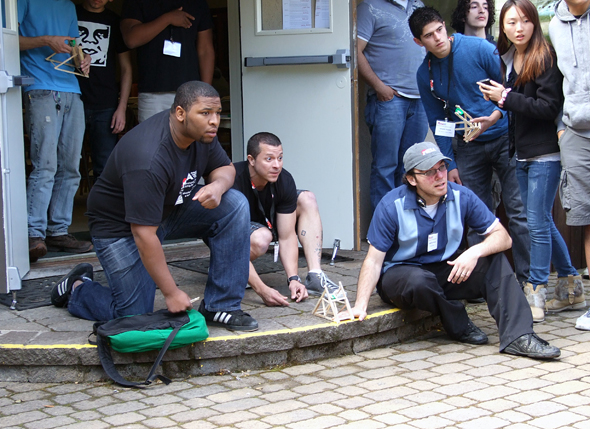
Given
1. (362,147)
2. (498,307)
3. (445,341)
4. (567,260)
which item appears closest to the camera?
(498,307)

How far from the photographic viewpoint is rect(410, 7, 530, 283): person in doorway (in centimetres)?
492

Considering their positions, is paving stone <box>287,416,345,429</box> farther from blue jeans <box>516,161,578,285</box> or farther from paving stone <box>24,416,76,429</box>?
blue jeans <box>516,161,578,285</box>

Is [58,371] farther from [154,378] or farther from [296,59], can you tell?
[296,59]

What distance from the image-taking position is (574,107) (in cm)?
419

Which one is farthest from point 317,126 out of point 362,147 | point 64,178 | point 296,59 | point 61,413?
point 61,413

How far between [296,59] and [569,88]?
2.20 meters

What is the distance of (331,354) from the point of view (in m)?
4.07

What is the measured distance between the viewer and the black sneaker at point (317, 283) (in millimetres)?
4617

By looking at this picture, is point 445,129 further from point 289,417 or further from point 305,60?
point 289,417

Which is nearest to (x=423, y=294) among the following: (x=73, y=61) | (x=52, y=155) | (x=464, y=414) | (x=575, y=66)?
(x=464, y=414)

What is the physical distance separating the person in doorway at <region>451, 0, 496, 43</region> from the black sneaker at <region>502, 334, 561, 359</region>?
2853 mm

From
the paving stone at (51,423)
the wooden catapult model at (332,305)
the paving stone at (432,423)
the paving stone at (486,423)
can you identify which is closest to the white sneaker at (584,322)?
the wooden catapult model at (332,305)

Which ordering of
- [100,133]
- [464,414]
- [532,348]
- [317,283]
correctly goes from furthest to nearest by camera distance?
[100,133] → [317,283] → [532,348] → [464,414]

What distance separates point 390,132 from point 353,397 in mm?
2890
